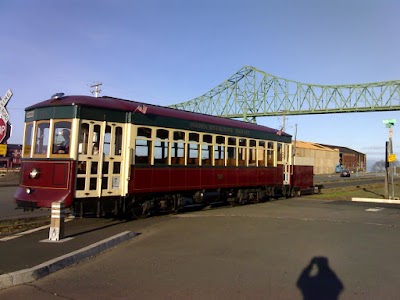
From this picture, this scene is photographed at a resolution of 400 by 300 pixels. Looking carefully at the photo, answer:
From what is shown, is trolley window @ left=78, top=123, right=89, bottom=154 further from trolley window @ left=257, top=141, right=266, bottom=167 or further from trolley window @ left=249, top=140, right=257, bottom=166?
trolley window @ left=257, top=141, right=266, bottom=167

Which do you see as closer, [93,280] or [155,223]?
[93,280]

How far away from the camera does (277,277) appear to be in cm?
674

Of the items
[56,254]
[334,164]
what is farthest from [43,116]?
[334,164]

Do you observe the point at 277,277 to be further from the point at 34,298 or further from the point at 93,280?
the point at 34,298

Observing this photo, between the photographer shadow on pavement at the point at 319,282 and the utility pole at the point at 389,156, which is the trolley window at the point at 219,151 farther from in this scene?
the utility pole at the point at 389,156

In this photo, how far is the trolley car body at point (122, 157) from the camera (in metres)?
11.4

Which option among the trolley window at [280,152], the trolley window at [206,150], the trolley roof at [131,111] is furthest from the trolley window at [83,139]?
the trolley window at [280,152]

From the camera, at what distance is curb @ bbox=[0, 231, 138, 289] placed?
247 inches

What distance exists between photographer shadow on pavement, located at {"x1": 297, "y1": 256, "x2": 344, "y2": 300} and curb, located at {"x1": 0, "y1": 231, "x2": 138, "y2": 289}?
3.90m

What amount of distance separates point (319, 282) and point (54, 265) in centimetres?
424

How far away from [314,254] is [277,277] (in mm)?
1952

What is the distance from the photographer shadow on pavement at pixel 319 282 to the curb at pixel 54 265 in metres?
3.90

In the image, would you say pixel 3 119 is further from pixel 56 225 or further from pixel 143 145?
pixel 143 145

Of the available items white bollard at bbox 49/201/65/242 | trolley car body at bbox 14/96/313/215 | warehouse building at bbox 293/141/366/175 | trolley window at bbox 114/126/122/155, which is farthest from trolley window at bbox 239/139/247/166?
warehouse building at bbox 293/141/366/175
